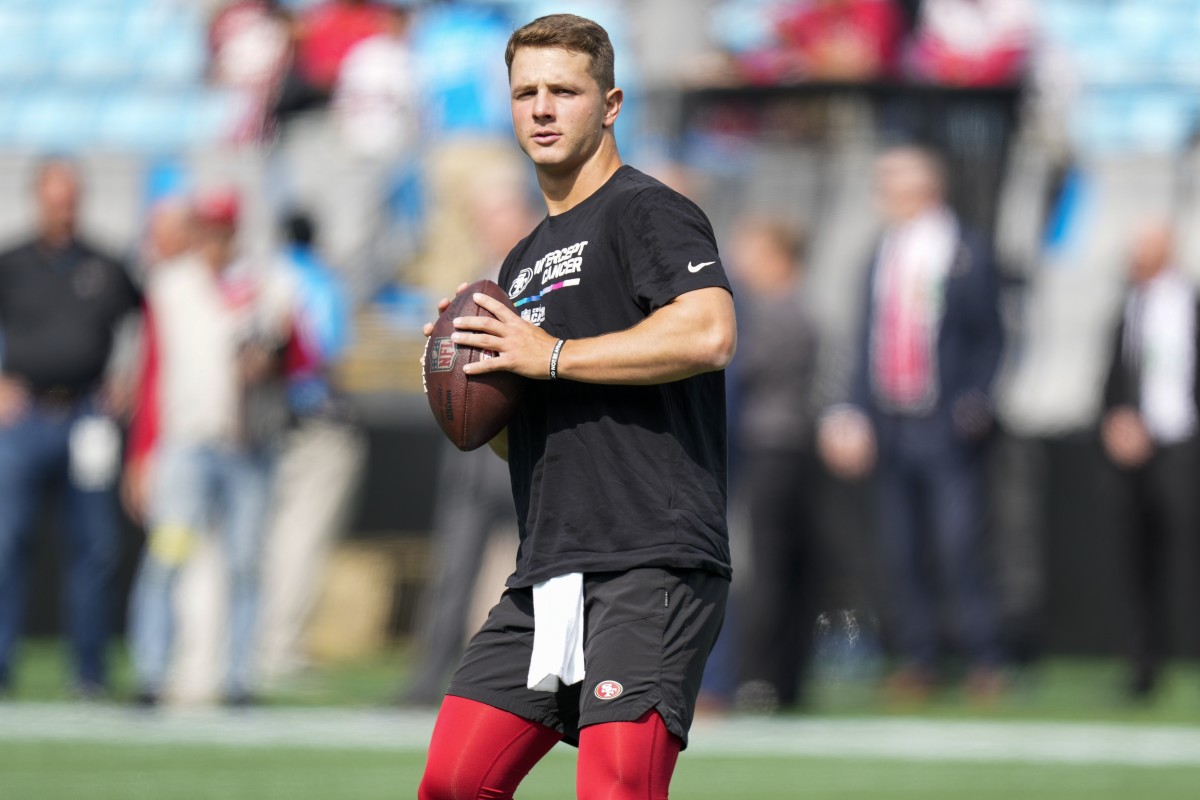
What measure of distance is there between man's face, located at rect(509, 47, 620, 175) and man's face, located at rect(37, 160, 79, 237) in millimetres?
6521

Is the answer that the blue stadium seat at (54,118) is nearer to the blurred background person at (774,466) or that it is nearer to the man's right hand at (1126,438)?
the blurred background person at (774,466)

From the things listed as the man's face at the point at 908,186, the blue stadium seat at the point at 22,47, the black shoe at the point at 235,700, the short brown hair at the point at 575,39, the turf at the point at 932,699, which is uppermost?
the blue stadium seat at the point at 22,47

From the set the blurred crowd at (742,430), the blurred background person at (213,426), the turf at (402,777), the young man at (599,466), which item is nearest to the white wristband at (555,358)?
the young man at (599,466)

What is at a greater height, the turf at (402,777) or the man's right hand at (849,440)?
the man's right hand at (849,440)

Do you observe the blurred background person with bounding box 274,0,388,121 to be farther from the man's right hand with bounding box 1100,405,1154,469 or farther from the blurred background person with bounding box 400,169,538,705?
the man's right hand with bounding box 1100,405,1154,469

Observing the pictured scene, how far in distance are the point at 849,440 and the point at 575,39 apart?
6391 millimetres

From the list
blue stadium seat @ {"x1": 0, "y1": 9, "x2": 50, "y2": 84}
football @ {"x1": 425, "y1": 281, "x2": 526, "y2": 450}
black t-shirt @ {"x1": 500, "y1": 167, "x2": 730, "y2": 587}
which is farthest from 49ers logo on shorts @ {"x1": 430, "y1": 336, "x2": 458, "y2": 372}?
blue stadium seat @ {"x1": 0, "y1": 9, "x2": 50, "y2": 84}

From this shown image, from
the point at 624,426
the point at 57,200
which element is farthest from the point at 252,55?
the point at 624,426

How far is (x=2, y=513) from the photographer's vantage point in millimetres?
10172

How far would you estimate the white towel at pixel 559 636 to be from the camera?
409cm

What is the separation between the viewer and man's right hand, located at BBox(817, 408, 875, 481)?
34.0ft

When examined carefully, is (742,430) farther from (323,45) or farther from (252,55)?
(252,55)

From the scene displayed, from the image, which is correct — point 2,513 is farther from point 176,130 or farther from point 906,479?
point 176,130

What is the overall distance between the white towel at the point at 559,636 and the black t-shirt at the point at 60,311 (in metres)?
6.51
